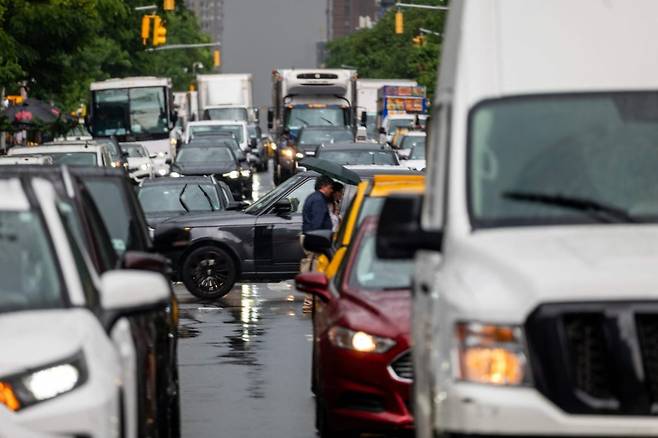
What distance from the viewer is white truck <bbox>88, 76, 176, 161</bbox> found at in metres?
69.5

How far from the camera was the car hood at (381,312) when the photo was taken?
12.0 m

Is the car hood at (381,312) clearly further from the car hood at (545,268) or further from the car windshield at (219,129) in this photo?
the car windshield at (219,129)

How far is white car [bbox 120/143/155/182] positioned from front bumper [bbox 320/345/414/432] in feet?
133

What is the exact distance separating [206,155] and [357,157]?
1130 centimetres

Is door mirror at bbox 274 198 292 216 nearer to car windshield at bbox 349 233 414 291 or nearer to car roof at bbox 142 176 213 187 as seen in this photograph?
car roof at bbox 142 176 213 187

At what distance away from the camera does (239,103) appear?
89500 mm

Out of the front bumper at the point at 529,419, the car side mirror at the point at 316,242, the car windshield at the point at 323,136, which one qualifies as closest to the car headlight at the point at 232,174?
the car windshield at the point at 323,136

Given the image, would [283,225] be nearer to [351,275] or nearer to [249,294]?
[249,294]

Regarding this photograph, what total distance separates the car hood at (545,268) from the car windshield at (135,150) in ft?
165

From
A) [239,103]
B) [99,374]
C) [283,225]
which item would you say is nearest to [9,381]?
[99,374]

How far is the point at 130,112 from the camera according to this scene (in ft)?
229

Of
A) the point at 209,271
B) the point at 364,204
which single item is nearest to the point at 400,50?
the point at 209,271

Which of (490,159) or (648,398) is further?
(490,159)

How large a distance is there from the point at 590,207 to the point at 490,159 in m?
0.55
